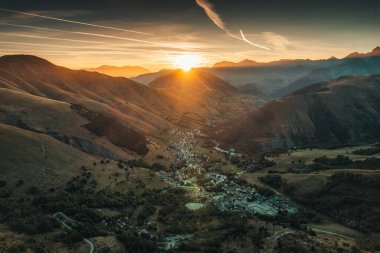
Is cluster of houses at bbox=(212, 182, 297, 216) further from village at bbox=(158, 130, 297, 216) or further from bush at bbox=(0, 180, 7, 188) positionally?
bush at bbox=(0, 180, 7, 188)

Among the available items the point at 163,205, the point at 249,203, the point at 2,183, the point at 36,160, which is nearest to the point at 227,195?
the point at 249,203

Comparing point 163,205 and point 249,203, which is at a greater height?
point 249,203

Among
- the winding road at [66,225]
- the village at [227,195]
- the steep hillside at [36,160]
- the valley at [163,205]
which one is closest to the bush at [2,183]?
the valley at [163,205]

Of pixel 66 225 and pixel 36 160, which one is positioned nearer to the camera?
pixel 66 225

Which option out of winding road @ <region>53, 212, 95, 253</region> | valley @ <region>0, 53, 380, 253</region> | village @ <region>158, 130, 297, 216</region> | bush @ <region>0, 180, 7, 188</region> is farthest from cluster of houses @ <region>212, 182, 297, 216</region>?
bush @ <region>0, 180, 7, 188</region>

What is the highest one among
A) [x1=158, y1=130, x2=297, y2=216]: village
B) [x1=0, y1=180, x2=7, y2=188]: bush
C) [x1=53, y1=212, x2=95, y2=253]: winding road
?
[x1=0, y1=180, x2=7, y2=188]: bush

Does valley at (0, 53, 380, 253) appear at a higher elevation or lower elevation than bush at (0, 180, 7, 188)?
lower

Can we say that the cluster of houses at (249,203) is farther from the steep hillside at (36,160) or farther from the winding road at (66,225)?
the steep hillside at (36,160)

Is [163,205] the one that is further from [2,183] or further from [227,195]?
[2,183]

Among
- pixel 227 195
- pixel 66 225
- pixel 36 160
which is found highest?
pixel 36 160

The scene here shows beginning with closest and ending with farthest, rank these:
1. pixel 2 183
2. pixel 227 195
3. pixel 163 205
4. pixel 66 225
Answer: pixel 66 225
pixel 2 183
pixel 163 205
pixel 227 195

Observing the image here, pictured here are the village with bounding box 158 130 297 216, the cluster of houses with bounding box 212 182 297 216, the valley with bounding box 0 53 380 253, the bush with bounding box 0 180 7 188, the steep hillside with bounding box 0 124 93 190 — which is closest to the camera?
the valley with bounding box 0 53 380 253

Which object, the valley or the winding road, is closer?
the winding road
